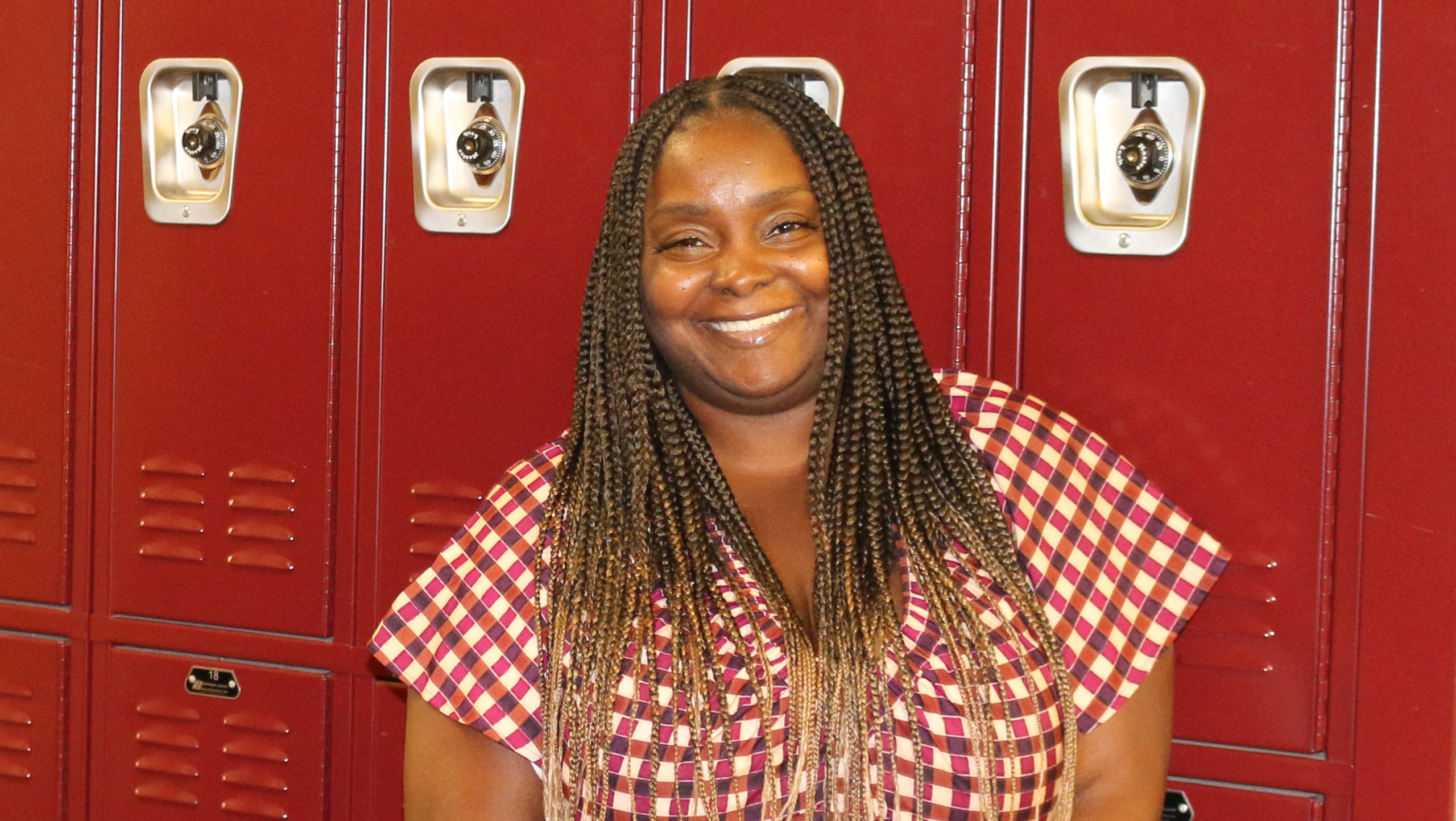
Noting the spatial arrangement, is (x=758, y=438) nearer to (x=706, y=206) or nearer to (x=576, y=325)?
(x=706, y=206)

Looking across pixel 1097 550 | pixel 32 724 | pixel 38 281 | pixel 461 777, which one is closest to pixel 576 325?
pixel 461 777

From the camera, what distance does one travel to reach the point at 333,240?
7.50 feet

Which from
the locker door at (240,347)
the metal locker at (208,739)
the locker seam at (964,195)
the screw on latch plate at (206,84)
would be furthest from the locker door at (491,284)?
the locker seam at (964,195)

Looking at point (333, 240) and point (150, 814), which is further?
point (150, 814)

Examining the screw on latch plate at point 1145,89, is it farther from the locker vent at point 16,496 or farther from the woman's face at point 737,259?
the locker vent at point 16,496

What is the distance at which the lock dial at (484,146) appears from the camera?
2.19m

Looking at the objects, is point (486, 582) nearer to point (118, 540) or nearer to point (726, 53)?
point (726, 53)

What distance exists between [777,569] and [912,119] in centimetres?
69

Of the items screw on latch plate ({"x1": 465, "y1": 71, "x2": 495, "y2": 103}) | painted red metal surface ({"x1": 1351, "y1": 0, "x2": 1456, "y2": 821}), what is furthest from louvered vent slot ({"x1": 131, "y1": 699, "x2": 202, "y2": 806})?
painted red metal surface ({"x1": 1351, "y1": 0, "x2": 1456, "y2": 821})

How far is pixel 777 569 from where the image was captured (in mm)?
1615

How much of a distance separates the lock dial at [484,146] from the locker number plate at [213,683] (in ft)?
2.99

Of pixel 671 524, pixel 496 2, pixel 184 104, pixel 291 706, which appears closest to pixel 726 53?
pixel 496 2

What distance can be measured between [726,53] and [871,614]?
0.89 metres

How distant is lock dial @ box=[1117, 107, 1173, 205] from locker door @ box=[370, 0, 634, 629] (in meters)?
0.69
